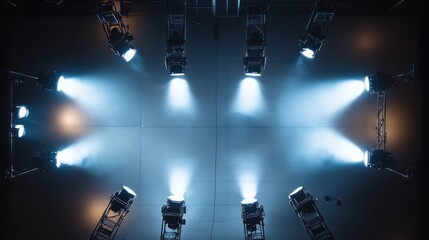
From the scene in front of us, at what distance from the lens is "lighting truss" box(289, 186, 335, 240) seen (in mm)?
7641

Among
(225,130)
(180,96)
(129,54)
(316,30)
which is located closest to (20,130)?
(129,54)

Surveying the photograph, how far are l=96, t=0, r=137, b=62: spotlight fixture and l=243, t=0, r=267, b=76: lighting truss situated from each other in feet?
10.6

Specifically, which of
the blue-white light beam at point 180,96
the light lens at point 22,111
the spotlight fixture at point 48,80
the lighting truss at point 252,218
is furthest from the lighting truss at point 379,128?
the light lens at point 22,111

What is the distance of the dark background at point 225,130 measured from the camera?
8.84m

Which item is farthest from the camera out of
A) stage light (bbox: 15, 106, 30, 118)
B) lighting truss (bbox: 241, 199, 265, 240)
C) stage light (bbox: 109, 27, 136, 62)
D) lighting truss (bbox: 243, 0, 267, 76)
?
stage light (bbox: 15, 106, 30, 118)

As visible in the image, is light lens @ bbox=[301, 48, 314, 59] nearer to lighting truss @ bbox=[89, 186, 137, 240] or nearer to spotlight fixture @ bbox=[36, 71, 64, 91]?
lighting truss @ bbox=[89, 186, 137, 240]

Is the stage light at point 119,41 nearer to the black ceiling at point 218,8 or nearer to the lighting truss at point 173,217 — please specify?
the black ceiling at point 218,8

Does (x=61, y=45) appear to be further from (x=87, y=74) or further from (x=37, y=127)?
(x=37, y=127)

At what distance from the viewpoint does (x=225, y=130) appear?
8.87 meters

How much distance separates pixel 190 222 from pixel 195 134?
8.69 feet

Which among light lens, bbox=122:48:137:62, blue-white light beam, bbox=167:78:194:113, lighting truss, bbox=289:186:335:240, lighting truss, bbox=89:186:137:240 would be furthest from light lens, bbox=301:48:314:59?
lighting truss, bbox=89:186:137:240

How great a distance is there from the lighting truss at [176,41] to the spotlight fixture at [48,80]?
328 cm

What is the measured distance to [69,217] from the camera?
29.2 ft

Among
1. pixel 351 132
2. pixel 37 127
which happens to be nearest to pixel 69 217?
pixel 37 127
